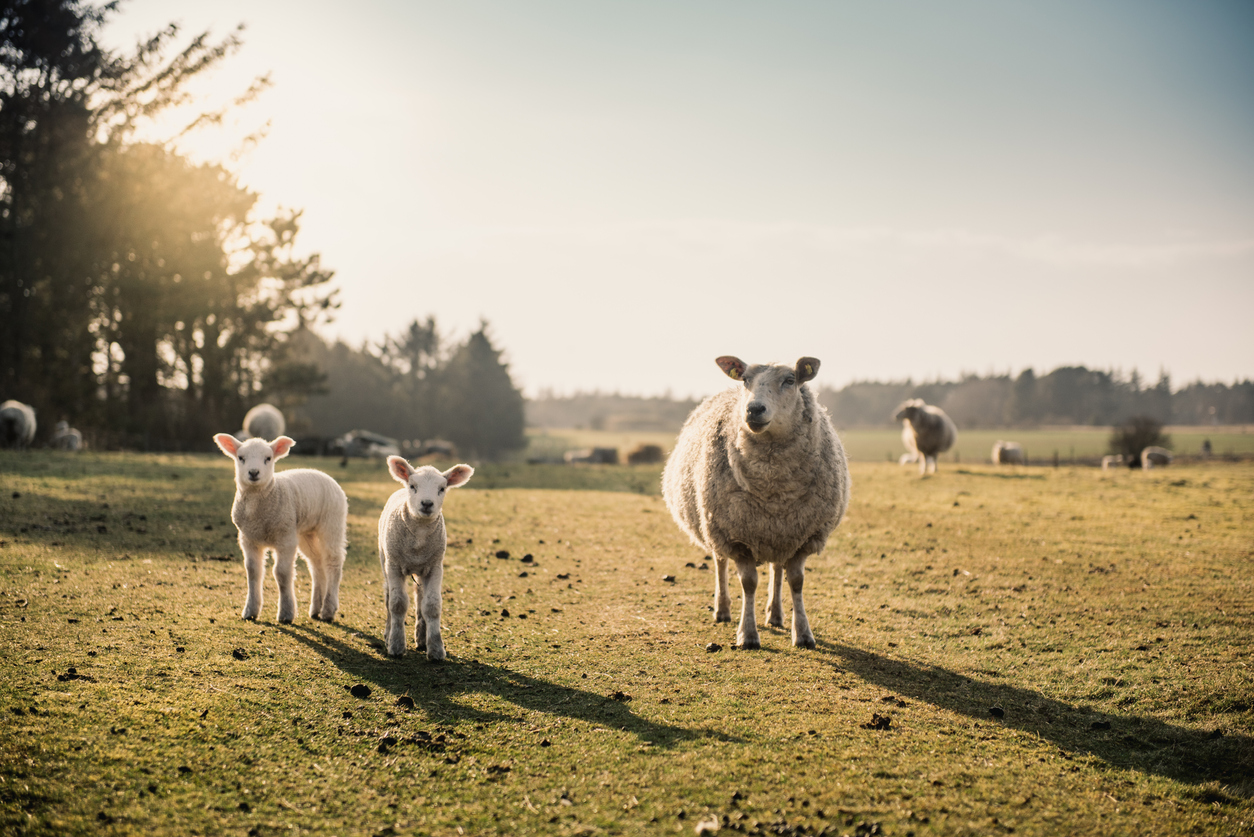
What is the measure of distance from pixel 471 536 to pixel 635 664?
6921 mm

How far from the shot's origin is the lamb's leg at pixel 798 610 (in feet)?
24.4

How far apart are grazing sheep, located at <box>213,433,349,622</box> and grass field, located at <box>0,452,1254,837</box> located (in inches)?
12.2

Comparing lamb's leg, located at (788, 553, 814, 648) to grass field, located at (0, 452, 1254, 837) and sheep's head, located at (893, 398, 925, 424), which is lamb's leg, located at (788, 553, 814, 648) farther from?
sheep's head, located at (893, 398, 925, 424)

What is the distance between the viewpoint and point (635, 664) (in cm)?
667

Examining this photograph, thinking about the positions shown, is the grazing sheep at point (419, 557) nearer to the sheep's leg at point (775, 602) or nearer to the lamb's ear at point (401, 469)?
the lamb's ear at point (401, 469)

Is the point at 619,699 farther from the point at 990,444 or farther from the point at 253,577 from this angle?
the point at 990,444

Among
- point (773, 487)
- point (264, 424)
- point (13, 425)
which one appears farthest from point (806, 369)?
point (264, 424)

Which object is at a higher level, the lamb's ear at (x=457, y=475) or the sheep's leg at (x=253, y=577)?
the lamb's ear at (x=457, y=475)

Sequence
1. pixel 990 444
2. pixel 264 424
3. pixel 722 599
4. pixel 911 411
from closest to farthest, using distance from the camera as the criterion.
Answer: pixel 722 599 < pixel 911 411 < pixel 264 424 < pixel 990 444

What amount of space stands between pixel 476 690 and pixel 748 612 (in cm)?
288

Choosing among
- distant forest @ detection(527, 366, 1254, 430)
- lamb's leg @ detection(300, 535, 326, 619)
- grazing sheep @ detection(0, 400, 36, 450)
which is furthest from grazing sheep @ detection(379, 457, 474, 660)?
distant forest @ detection(527, 366, 1254, 430)

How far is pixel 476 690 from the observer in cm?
586

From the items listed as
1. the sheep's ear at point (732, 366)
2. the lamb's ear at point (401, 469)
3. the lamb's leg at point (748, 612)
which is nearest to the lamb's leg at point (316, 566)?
the lamb's ear at point (401, 469)

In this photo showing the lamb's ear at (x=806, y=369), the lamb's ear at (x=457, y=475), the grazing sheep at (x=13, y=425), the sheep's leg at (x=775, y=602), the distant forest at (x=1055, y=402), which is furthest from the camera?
the distant forest at (x=1055, y=402)
